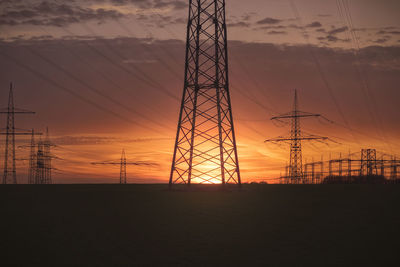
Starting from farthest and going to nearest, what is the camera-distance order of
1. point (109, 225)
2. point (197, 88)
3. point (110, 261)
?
point (197, 88)
point (109, 225)
point (110, 261)

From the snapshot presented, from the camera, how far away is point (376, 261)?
1416 centimetres

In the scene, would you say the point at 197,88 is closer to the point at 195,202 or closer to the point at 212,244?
the point at 195,202

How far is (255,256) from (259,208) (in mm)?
11289

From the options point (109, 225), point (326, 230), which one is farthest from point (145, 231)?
point (326, 230)

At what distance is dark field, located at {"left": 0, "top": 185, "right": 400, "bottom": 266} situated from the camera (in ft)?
46.8

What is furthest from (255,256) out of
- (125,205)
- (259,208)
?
(125,205)

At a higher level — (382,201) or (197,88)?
(197,88)

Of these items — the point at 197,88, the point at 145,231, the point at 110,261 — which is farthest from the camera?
the point at 197,88

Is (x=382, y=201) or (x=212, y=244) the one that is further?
(x=382, y=201)

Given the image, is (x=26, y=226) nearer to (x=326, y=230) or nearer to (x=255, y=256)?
(x=255, y=256)

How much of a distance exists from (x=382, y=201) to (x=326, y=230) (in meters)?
13.0

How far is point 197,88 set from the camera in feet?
121

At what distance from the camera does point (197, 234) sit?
1792 centimetres

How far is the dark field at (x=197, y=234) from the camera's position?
14.2 meters
